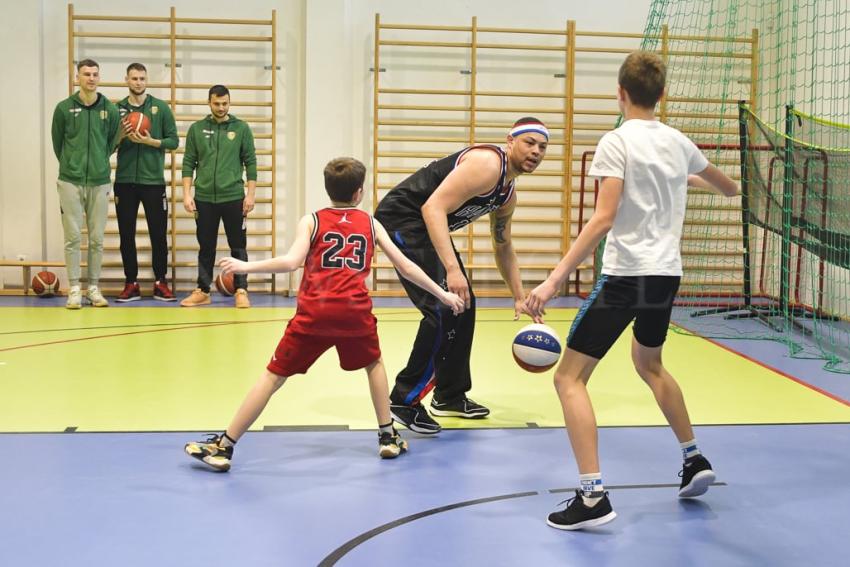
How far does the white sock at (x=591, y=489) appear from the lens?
3340mm

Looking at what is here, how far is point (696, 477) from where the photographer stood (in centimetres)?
357

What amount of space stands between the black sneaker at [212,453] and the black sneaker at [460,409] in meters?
1.33

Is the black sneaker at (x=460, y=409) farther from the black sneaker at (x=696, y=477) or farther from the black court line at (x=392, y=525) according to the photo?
the black sneaker at (x=696, y=477)

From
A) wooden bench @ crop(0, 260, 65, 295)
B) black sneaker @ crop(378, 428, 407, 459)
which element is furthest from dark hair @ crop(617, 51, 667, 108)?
wooden bench @ crop(0, 260, 65, 295)

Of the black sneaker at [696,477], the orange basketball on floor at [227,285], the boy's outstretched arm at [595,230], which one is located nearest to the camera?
the boy's outstretched arm at [595,230]

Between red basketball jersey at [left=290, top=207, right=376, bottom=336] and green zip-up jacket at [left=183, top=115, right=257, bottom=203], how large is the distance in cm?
505

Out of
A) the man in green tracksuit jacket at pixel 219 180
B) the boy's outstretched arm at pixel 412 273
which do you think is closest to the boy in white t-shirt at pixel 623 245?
the boy's outstretched arm at pixel 412 273

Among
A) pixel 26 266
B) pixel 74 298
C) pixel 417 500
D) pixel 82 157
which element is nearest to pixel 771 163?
pixel 417 500

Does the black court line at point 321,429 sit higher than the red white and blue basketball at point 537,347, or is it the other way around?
the red white and blue basketball at point 537,347

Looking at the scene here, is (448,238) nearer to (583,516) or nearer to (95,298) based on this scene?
(583,516)

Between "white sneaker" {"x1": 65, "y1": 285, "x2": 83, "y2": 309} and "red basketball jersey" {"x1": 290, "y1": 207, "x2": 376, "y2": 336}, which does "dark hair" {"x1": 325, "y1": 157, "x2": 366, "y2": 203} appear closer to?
"red basketball jersey" {"x1": 290, "y1": 207, "x2": 376, "y2": 336}

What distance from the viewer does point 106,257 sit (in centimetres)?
1002

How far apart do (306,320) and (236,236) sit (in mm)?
5157

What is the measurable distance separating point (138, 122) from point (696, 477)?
676 cm
